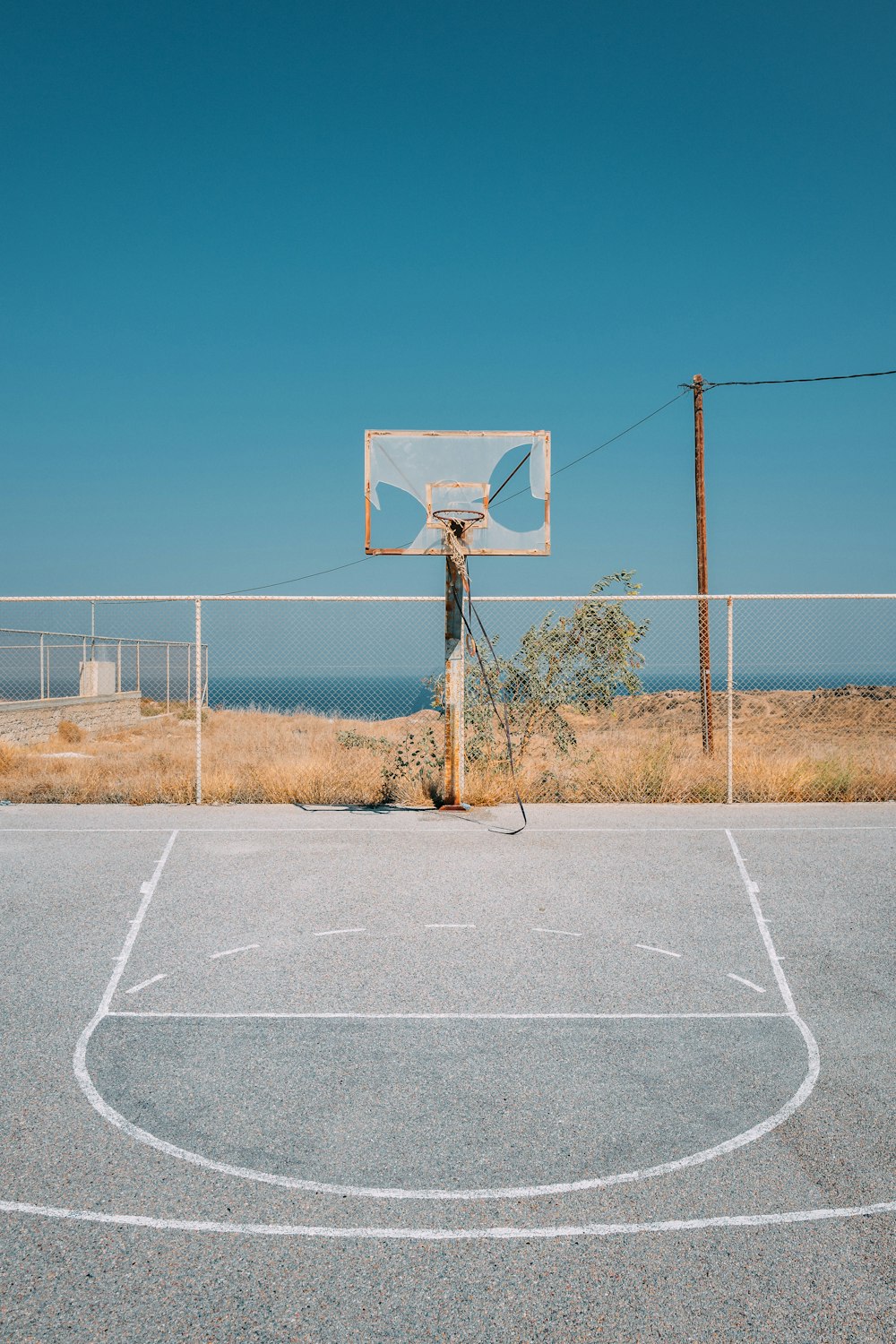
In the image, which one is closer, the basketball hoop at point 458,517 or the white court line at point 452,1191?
the white court line at point 452,1191

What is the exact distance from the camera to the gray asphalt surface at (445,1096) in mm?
2844

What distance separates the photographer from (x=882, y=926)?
21.1 feet

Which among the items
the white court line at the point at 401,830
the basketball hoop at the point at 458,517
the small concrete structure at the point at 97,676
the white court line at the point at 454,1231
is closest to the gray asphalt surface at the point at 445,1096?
the white court line at the point at 454,1231

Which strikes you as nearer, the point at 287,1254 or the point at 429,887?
the point at 287,1254

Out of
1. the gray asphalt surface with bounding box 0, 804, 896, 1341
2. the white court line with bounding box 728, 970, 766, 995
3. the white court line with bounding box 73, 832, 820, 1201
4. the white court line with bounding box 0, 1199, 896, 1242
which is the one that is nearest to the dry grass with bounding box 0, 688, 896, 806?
the gray asphalt surface with bounding box 0, 804, 896, 1341

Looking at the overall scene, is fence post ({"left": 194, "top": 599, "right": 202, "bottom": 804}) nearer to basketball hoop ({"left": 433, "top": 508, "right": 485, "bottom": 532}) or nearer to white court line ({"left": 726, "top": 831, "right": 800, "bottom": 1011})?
basketball hoop ({"left": 433, "top": 508, "right": 485, "bottom": 532})

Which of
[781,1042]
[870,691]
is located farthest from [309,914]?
[870,691]

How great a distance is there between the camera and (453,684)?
31.2 ft

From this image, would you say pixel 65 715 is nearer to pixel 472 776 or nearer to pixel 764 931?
pixel 472 776

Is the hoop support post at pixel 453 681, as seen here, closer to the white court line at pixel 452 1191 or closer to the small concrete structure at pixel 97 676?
the white court line at pixel 452 1191

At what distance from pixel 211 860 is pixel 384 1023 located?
137 inches

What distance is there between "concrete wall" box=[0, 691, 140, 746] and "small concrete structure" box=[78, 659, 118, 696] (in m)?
0.28

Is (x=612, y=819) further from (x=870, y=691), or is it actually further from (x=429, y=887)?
(x=870, y=691)

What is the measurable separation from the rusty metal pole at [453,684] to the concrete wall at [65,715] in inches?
452
